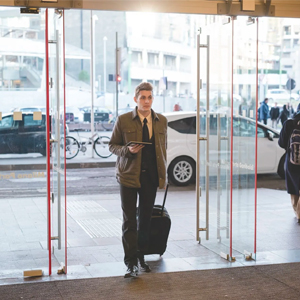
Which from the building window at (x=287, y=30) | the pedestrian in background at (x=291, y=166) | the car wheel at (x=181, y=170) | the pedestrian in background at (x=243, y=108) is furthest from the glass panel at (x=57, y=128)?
the building window at (x=287, y=30)

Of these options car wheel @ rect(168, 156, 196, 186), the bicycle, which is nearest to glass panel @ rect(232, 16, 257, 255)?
car wheel @ rect(168, 156, 196, 186)

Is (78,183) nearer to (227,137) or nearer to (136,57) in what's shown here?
(227,137)

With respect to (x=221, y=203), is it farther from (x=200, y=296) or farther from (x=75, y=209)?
(x=75, y=209)

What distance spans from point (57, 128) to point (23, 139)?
54 cm

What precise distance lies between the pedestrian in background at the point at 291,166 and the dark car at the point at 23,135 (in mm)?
3782

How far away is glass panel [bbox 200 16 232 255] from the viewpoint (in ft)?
20.4

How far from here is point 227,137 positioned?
6234 millimetres

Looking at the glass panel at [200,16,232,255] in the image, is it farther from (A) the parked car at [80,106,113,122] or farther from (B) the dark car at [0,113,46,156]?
(A) the parked car at [80,106,113,122]

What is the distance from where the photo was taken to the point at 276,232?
7.54 meters

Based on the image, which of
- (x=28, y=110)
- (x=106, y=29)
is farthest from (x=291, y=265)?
(x=106, y=29)

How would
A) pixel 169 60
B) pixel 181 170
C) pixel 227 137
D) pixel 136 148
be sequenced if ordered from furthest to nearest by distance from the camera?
pixel 169 60 < pixel 181 170 < pixel 227 137 < pixel 136 148

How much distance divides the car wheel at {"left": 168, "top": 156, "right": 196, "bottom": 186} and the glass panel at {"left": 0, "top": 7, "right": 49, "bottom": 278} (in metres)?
5.88

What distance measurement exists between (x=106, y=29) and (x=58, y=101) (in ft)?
113

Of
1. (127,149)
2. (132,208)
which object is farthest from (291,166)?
(127,149)
